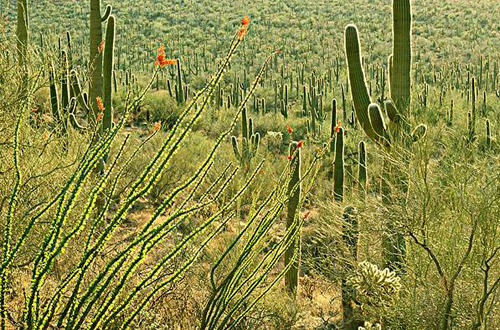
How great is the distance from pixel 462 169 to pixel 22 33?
23.4 feet

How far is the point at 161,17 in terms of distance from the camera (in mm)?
47219

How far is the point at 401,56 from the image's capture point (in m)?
6.29

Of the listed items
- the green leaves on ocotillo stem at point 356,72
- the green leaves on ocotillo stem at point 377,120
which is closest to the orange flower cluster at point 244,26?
the green leaves on ocotillo stem at point 377,120

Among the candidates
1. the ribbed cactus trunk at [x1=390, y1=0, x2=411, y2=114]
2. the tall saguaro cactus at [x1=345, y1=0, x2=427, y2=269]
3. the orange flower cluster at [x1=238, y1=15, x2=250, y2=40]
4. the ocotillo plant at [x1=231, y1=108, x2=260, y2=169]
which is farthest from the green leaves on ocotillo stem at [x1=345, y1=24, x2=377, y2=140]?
the orange flower cluster at [x1=238, y1=15, x2=250, y2=40]

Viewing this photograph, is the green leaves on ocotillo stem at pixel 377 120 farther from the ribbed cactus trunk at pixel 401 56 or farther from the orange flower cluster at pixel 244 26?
the orange flower cluster at pixel 244 26

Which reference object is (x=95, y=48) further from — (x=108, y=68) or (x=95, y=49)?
(x=108, y=68)

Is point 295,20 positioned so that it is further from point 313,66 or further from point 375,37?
point 313,66

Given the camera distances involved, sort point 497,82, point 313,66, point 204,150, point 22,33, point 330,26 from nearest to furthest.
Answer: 1. point 22,33
2. point 204,150
3. point 497,82
4. point 313,66
5. point 330,26

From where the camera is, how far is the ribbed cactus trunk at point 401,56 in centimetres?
625

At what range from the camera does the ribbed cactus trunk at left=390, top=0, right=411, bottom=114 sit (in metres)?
6.25

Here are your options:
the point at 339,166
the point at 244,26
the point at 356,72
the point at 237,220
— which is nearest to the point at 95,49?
the point at 339,166

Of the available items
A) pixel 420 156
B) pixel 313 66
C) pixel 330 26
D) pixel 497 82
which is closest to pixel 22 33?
pixel 420 156

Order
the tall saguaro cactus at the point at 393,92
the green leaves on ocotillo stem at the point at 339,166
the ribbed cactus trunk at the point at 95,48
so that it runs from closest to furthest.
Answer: the tall saguaro cactus at the point at 393,92, the green leaves on ocotillo stem at the point at 339,166, the ribbed cactus trunk at the point at 95,48

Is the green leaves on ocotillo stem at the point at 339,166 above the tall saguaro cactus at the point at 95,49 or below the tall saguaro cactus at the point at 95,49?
below
